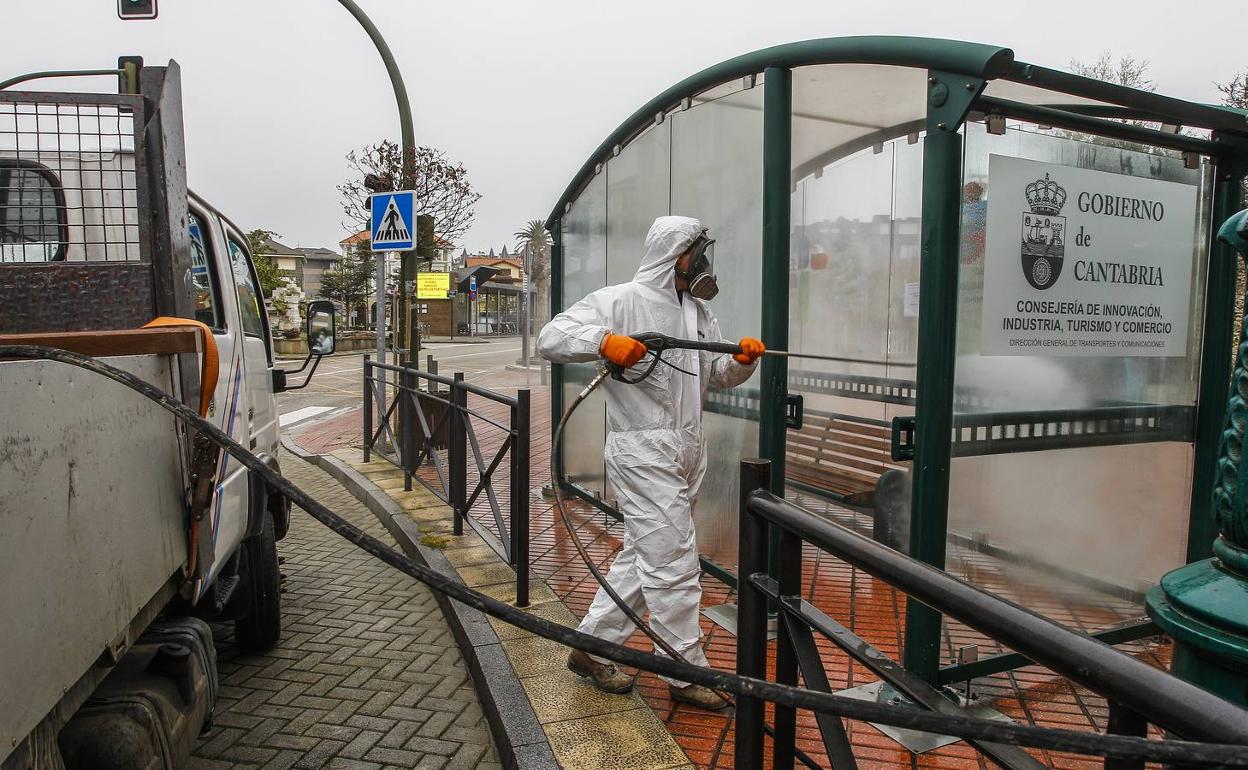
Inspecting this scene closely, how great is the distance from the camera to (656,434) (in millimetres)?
3164

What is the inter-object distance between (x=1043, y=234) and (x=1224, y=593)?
85.7 inches

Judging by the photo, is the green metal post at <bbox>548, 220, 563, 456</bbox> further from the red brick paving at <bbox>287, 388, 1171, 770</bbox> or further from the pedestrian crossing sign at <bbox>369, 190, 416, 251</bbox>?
the pedestrian crossing sign at <bbox>369, 190, 416, 251</bbox>

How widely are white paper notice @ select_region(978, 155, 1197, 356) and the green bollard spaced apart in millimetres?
1627

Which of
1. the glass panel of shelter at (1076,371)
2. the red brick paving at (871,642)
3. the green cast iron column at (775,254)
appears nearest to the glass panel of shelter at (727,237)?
the green cast iron column at (775,254)

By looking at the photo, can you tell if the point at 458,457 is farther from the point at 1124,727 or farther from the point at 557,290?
the point at 1124,727

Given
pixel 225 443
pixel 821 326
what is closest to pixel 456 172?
pixel 821 326

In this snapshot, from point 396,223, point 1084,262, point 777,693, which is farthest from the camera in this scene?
point 396,223

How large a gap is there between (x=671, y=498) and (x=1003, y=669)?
1487 mm

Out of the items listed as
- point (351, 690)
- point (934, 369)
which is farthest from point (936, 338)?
point (351, 690)

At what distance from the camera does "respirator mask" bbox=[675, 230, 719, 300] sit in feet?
11.0

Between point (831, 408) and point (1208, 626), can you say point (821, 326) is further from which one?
point (1208, 626)

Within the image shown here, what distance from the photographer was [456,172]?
14438 mm

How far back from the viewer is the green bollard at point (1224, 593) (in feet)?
4.41

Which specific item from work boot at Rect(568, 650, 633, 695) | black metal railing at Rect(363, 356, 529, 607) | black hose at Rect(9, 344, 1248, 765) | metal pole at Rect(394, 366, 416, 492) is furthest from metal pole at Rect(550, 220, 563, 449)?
black hose at Rect(9, 344, 1248, 765)
